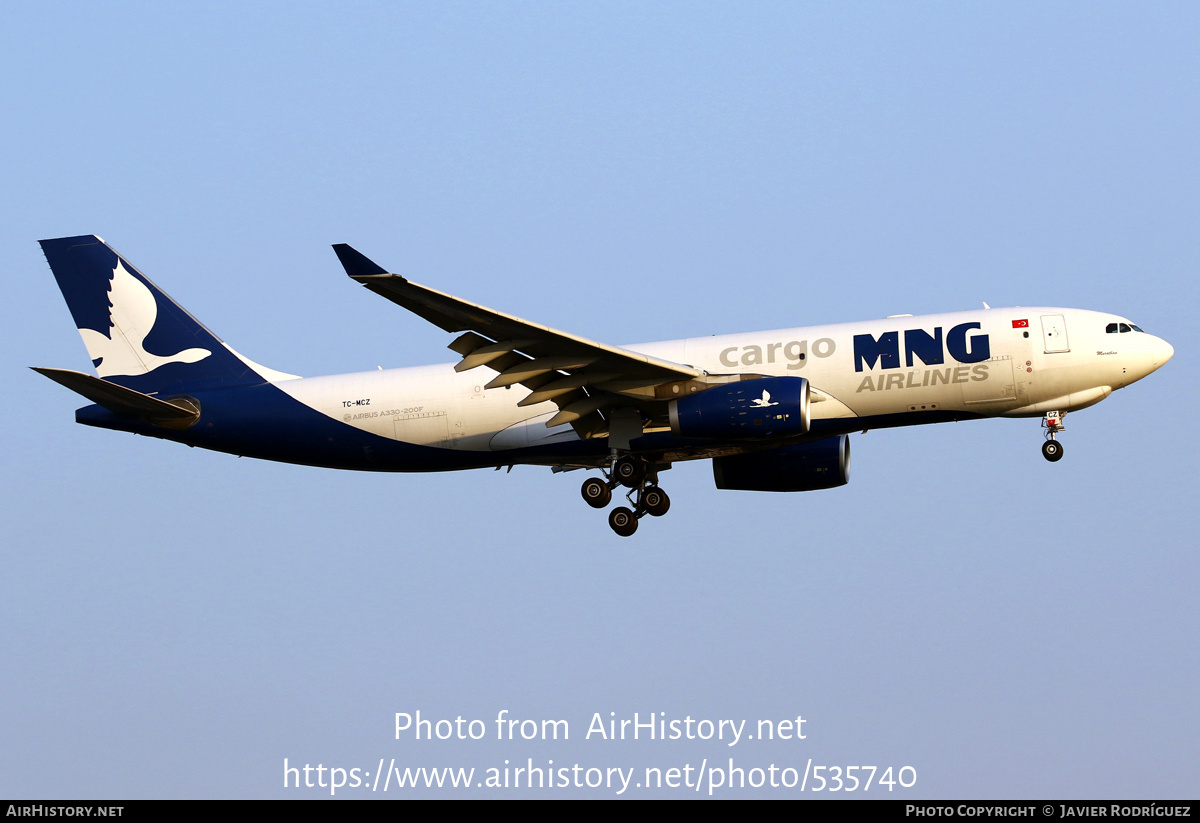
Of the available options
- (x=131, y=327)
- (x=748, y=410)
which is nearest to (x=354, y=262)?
(x=748, y=410)

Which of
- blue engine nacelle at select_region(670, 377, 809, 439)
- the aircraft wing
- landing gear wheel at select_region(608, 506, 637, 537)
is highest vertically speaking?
the aircraft wing

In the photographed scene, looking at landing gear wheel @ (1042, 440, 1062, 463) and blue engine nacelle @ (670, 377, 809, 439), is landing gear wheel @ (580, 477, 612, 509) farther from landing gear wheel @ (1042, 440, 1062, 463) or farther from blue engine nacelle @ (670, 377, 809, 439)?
landing gear wheel @ (1042, 440, 1062, 463)

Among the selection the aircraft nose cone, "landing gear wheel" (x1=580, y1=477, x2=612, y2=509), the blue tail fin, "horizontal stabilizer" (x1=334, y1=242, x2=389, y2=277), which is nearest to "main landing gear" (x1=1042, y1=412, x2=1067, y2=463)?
the aircraft nose cone

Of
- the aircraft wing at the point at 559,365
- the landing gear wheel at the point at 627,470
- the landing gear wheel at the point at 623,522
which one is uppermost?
the aircraft wing at the point at 559,365

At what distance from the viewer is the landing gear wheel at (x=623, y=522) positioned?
34.4m

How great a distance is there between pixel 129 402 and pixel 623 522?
13.0 meters

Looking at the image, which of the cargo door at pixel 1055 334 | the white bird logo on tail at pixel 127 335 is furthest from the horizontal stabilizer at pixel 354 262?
the cargo door at pixel 1055 334

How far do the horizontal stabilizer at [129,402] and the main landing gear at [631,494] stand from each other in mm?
10882

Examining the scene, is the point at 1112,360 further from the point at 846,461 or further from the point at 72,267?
the point at 72,267

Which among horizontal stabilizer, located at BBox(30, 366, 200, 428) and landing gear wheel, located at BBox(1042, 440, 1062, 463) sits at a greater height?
horizontal stabilizer, located at BBox(30, 366, 200, 428)

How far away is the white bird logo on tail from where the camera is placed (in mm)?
36688

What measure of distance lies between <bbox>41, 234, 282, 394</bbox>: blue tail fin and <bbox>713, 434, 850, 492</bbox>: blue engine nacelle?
522 inches

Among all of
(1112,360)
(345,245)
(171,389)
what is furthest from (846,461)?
(171,389)

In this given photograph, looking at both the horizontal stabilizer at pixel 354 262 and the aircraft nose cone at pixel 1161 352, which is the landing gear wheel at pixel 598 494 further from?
the aircraft nose cone at pixel 1161 352
